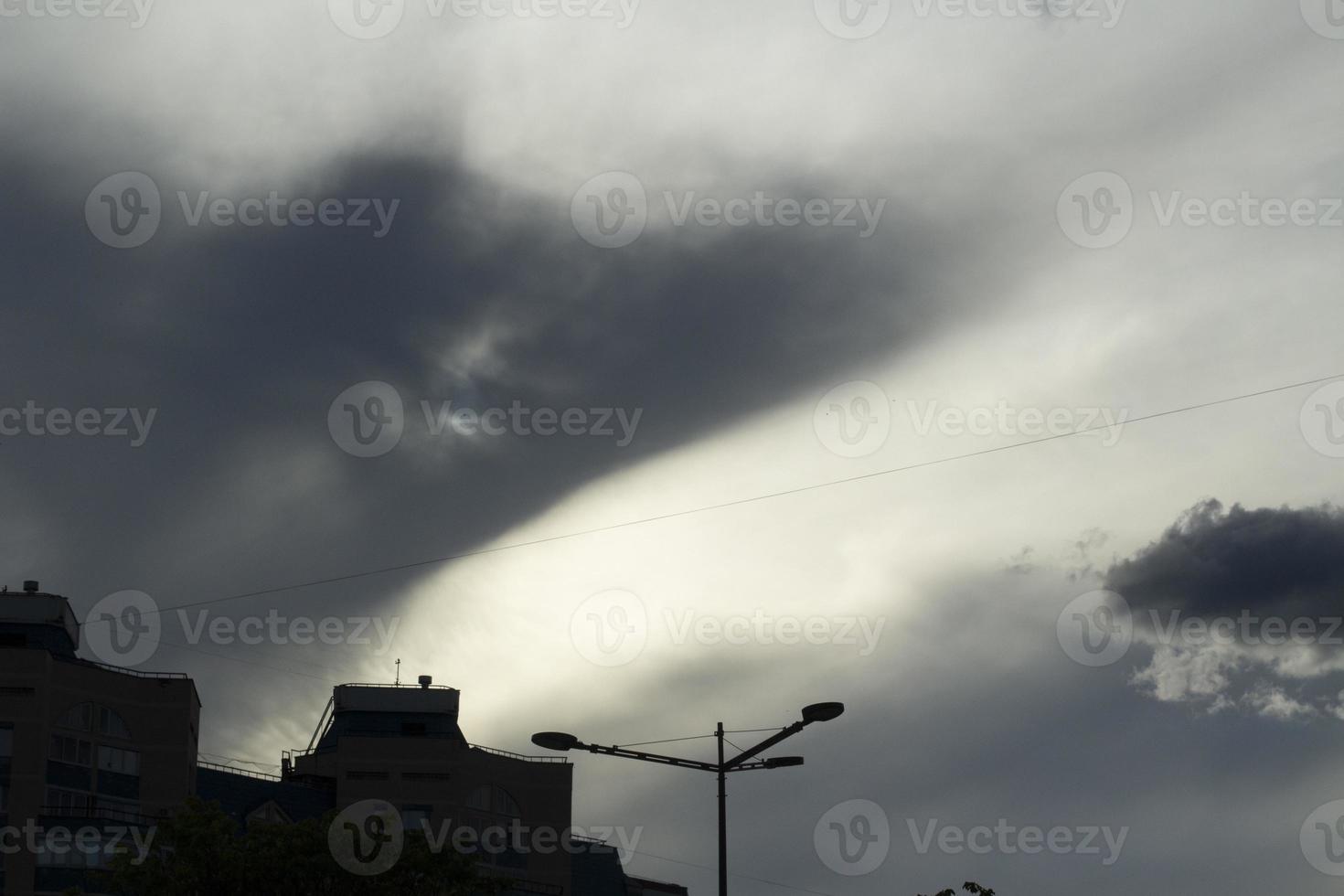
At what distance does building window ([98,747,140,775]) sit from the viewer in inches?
2901

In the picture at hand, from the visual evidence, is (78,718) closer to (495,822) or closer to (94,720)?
(94,720)

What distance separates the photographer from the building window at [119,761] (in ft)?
242

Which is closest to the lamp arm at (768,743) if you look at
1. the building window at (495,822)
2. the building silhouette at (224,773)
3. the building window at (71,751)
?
the building silhouette at (224,773)

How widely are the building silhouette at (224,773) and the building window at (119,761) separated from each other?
7 cm

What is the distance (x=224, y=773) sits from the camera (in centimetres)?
8688

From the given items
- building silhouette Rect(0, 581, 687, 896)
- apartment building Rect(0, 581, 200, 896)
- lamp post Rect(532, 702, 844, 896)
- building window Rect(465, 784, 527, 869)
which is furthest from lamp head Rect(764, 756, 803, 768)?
building window Rect(465, 784, 527, 869)

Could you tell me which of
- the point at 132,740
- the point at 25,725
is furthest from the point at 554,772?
the point at 25,725

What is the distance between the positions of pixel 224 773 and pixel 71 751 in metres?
15.8

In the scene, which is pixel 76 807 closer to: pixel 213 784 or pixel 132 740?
pixel 132 740

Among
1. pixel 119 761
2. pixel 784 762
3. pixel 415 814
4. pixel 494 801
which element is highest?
pixel 494 801

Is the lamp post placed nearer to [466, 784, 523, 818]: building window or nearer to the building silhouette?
the building silhouette

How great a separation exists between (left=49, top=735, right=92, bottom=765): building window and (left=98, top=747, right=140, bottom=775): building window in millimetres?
805

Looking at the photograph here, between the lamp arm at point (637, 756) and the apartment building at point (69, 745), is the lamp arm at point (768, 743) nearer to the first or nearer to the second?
the lamp arm at point (637, 756)

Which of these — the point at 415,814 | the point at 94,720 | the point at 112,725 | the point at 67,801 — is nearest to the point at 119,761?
the point at 112,725
